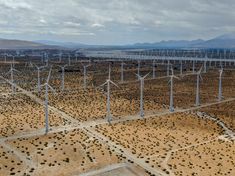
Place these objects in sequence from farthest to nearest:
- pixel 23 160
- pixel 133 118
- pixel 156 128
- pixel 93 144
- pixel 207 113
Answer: pixel 207 113, pixel 133 118, pixel 156 128, pixel 93 144, pixel 23 160

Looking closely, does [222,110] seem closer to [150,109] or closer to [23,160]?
[150,109]

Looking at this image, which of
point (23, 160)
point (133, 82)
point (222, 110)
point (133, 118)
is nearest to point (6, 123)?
point (23, 160)

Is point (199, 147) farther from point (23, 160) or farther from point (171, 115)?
point (23, 160)

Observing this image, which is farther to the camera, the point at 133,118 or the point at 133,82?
the point at 133,82

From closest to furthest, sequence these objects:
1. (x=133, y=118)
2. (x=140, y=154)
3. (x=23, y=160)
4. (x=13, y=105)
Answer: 1. (x=23, y=160)
2. (x=140, y=154)
3. (x=133, y=118)
4. (x=13, y=105)

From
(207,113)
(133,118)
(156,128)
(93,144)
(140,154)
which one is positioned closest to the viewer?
(140,154)

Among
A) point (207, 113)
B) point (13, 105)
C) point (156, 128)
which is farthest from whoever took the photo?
point (13, 105)

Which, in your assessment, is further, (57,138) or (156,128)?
(156,128)

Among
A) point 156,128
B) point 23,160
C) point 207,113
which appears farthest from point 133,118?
point 23,160
